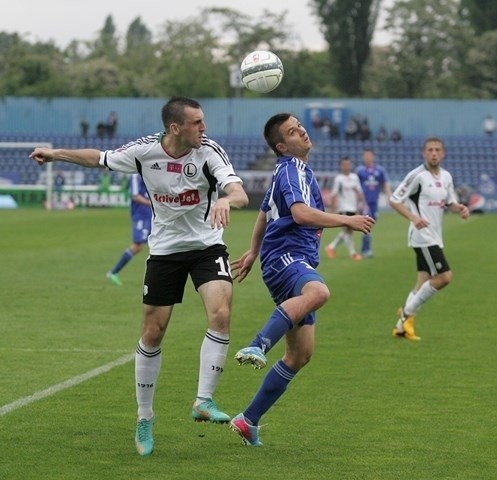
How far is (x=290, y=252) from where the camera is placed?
799cm

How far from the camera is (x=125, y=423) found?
8.47 metres

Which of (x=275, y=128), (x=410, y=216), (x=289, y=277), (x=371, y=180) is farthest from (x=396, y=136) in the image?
(x=289, y=277)

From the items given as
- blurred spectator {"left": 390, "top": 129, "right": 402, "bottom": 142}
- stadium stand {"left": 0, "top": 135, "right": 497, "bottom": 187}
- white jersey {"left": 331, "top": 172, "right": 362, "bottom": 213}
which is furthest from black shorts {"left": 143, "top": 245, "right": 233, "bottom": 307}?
blurred spectator {"left": 390, "top": 129, "right": 402, "bottom": 142}

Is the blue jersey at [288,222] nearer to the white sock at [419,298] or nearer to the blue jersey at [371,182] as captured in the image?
the white sock at [419,298]

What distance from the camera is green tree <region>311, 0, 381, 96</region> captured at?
90625 millimetres

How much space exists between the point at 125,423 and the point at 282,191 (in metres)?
1.93

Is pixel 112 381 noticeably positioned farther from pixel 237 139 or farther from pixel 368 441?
pixel 237 139

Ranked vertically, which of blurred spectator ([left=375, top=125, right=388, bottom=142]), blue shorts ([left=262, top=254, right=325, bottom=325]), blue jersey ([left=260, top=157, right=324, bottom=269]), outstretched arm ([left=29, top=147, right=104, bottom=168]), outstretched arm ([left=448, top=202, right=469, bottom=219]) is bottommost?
blurred spectator ([left=375, top=125, right=388, bottom=142])

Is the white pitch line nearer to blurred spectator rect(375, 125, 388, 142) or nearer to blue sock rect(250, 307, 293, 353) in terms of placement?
blue sock rect(250, 307, 293, 353)

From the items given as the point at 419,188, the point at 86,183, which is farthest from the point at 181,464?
the point at 86,183

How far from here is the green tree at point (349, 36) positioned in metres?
90.6

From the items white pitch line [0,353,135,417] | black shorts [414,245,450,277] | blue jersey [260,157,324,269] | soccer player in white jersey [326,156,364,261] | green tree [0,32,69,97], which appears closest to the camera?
blue jersey [260,157,324,269]

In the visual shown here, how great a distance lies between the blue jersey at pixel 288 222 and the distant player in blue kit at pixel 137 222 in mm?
11161

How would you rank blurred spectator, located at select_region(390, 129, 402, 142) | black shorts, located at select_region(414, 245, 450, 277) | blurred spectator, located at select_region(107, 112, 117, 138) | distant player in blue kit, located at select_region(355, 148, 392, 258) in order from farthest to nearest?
1. blurred spectator, located at select_region(107, 112, 117, 138)
2. blurred spectator, located at select_region(390, 129, 402, 142)
3. distant player in blue kit, located at select_region(355, 148, 392, 258)
4. black shorts, located at select_region(414, 245, 450, 277)
